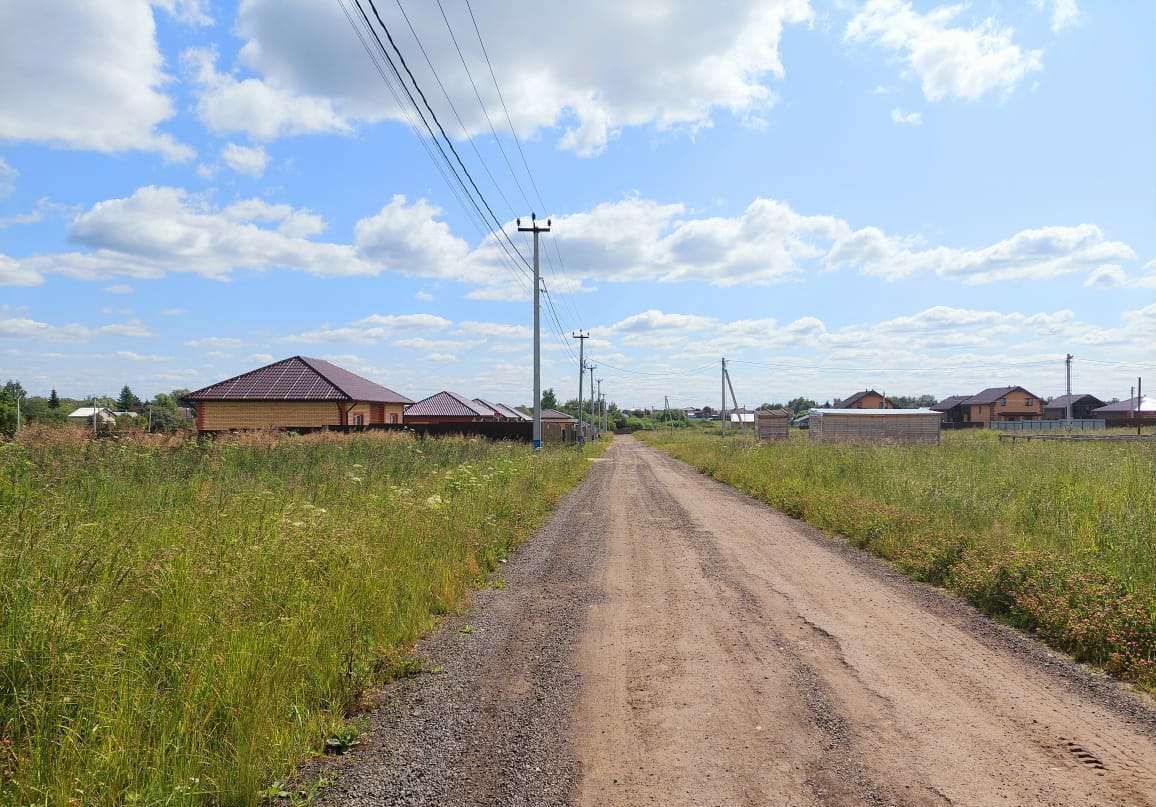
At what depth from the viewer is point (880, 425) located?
137 ft

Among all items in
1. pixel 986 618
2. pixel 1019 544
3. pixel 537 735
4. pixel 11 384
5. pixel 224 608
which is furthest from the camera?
pixel 11 384

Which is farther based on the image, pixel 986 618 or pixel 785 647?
pixel 986 618

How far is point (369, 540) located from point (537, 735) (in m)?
4.08

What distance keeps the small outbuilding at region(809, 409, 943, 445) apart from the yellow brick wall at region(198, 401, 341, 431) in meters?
30.1

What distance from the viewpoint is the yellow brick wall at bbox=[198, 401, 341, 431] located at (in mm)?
26719

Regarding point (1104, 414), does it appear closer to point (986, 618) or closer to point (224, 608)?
point (986, 618)

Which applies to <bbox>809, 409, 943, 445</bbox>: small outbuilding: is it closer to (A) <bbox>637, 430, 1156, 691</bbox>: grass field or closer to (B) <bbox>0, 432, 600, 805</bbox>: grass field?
(A) <bbox>637, 430, 1156, 691</bbox>: grass field

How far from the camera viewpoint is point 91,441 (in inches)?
536

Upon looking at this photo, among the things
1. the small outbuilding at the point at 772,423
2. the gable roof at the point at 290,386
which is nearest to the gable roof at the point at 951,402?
the small outbuilding at the point at 772,423

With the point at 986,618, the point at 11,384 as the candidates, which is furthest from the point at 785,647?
the point at 11,384

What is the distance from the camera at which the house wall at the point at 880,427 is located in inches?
1614

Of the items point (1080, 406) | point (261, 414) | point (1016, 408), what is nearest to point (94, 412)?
point (261, 414)

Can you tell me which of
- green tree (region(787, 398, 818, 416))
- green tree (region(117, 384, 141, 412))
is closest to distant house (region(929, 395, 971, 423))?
green tree (region(787, 398, 818, 416))

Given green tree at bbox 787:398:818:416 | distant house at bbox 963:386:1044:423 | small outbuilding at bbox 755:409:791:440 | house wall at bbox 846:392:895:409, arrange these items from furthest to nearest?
green tree at bbox 787:398:818:416
house wall at bbox 846:392:895:409
distant house at bbox 963:386:1044:423
small outbuilding at bbox 755:409:791:440
